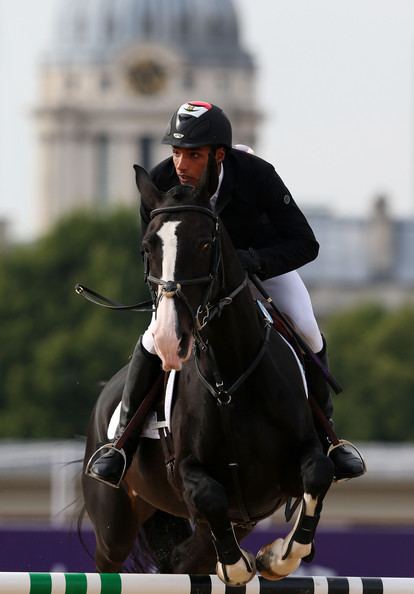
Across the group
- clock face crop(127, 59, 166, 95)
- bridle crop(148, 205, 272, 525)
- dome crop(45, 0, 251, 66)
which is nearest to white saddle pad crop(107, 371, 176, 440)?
bridle crop(148, 205, 272, 525)

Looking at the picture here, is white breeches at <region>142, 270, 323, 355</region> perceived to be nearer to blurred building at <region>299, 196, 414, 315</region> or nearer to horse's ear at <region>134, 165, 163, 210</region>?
horse's ear at <region>134, 165, 163, 210</region>

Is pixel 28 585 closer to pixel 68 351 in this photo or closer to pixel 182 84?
pixel 68 351

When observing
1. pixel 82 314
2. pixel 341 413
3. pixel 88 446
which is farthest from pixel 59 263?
pixel 88 446

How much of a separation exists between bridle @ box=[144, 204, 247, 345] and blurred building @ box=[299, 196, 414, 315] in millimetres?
105509

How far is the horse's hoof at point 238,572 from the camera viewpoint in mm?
10984

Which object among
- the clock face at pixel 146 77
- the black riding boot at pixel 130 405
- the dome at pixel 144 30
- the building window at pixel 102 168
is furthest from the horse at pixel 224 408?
the dome at pixel 144 30

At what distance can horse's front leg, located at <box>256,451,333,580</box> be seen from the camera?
11.1 metres

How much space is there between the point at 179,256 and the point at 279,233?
127cm

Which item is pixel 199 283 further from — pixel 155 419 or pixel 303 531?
pixel 155 419

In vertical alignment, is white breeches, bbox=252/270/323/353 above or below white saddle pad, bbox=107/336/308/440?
above

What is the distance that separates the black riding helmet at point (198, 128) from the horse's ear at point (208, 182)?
0.27m

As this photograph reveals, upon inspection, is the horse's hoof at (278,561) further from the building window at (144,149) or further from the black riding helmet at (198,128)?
the building window at (144,149)

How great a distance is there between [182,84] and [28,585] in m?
128

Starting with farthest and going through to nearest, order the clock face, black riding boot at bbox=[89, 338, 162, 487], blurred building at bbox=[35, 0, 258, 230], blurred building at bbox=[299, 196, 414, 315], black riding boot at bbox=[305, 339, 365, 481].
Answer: the clock face
blurred building at bbox=[35, 0, 258, 230]
blurred building at bbox=[299, 196, 414, 315]
black riding boot at bbox=[89, 338, 162, 487]
black riding boot at bbox=[305, 339, 365, 481]
